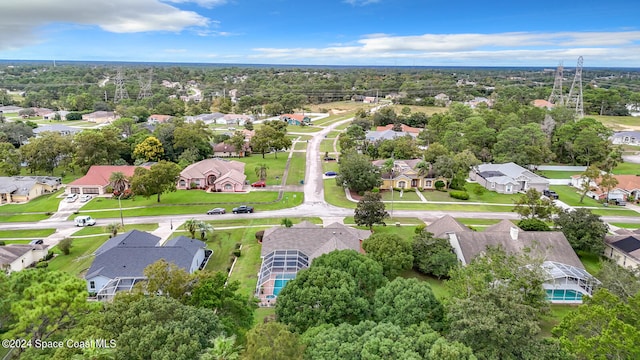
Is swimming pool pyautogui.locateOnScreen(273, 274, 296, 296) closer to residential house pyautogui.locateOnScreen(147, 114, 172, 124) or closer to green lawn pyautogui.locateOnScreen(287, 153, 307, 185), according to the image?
green lawn pyautogui.locateOnScreen(287, 153, 307, 185)

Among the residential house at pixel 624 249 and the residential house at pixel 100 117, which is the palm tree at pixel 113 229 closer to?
the residential house at pixel 624 249

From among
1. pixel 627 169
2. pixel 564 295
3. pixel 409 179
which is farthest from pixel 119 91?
pixel 564 295

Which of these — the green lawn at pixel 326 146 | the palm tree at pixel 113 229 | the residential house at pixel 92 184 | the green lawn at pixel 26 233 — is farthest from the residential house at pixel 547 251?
the green lawn at pixel 326 146

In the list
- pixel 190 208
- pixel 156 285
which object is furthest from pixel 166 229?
pixel 156 285

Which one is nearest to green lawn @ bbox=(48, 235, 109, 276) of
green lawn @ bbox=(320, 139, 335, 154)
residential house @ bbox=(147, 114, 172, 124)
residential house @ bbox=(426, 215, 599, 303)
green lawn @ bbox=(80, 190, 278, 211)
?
green lawn @ bbox=(80, 190, 278, 211)

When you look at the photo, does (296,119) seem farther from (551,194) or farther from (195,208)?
(551,194)

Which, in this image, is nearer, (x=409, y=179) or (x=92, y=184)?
(x=92, y=184)
